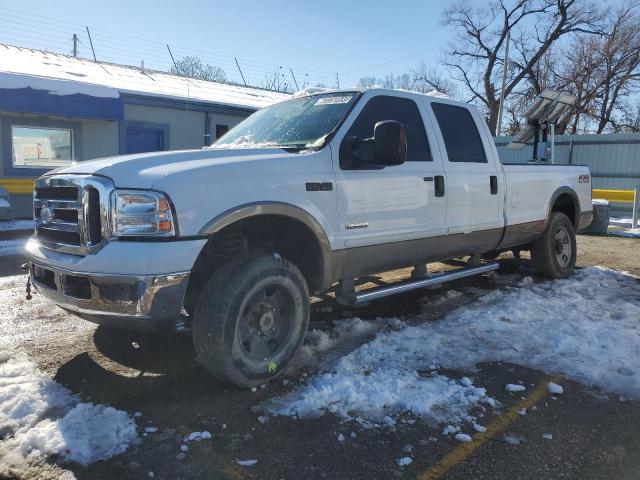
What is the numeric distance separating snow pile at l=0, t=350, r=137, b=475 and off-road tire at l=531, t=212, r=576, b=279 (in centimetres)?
538

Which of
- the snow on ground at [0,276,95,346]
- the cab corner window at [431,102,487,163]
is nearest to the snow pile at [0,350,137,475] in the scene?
the snow on ground at [0,276,95,346]

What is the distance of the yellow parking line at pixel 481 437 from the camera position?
8.37 feet

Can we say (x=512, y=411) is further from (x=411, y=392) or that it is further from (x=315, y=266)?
(x=315, y=266)

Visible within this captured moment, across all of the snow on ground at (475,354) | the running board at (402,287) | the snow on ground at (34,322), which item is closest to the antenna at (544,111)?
the snow on ground at (475,354)

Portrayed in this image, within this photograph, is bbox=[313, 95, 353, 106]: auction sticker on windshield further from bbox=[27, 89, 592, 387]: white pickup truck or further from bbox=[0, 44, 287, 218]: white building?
bbox=[0, 44, 287, 218]: white building

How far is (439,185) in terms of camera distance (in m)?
4.71

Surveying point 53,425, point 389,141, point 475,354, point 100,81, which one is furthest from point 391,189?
point 100,81

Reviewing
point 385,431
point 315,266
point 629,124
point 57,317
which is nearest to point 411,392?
point 385,431

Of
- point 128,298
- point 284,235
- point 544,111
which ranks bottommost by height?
point 128,298

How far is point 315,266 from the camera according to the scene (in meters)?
3.90

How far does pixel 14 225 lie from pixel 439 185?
32.7 feet

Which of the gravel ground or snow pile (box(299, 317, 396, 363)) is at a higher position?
snow pile (box(299, 317, 396, 363))

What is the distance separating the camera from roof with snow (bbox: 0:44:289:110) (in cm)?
1169

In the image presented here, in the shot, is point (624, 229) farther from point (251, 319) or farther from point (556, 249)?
point (251, 319)
